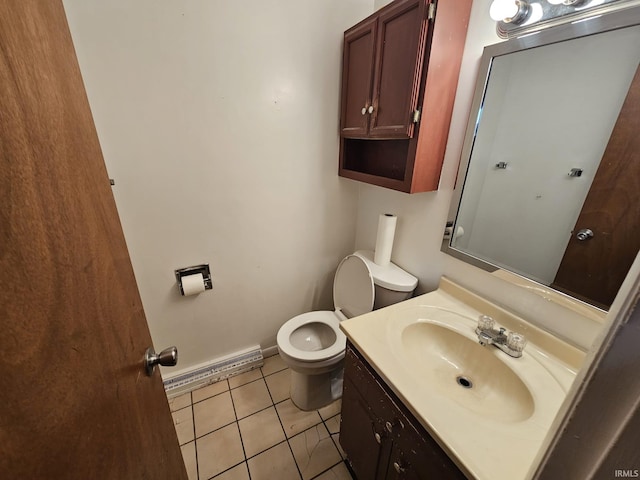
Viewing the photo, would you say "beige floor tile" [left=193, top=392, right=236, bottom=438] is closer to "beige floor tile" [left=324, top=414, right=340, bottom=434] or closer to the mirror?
"beige floor tile" [left=324, top=414, right=340, bottom=434]

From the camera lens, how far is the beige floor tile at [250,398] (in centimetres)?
153

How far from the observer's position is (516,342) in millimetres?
871

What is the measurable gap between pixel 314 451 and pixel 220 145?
1.63m

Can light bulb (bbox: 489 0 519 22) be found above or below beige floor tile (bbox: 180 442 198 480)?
above

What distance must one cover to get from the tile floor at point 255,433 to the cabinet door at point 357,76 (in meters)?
1.61

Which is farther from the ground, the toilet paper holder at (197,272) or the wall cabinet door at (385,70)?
the wall cabinet door at (385,70)

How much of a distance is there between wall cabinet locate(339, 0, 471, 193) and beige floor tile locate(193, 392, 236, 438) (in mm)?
1551

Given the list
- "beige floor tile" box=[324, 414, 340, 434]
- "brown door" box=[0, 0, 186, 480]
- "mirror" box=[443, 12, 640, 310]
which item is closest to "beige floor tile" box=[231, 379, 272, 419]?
"beige floor tile" box=[324, 414, 340, 434]

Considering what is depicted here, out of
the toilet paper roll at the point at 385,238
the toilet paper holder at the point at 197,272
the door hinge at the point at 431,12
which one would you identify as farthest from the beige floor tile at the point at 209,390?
the door hinge at the point at 431,12

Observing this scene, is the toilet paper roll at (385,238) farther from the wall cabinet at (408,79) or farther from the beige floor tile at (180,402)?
the beige floor tile at (180,402)

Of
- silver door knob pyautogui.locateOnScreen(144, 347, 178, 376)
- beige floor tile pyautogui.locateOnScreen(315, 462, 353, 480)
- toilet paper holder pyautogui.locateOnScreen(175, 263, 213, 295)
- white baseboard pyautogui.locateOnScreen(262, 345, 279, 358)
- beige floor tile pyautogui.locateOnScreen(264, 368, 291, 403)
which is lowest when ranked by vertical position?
beige floor tile pyautogui.locateOnScreen(315, 462, 353, 480)

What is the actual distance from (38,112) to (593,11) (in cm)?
127

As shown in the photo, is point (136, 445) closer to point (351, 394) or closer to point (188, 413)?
point (351, 394)

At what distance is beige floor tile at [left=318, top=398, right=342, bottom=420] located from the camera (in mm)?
1508
